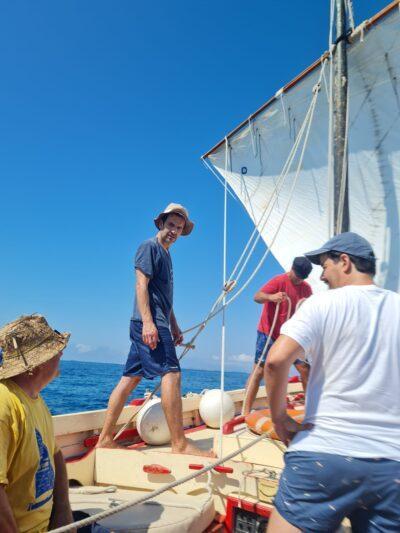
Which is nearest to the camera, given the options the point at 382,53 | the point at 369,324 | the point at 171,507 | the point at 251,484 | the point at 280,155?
the point at 369,324

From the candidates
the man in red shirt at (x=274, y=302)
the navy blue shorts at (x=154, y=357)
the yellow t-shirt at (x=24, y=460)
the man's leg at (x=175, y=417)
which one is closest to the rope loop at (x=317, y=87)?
the man in red shirt at (x=274, y=302)

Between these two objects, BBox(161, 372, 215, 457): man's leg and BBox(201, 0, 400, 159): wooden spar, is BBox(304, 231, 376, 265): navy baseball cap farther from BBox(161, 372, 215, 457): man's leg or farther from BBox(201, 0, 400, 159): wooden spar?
BBox(201, 0, 400, 159): wooden spar

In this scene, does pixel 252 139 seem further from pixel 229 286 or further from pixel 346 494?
pixel 346 494

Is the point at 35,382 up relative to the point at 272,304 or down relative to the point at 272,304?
down

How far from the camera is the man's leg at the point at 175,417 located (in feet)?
10.1

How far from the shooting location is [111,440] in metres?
3.32

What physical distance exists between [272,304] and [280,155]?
10.3 feet

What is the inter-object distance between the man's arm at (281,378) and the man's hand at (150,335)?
1.68 meters

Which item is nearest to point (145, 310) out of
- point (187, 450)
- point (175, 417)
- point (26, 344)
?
point (175, 417)

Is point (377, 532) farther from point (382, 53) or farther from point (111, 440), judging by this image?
point (382, 53)

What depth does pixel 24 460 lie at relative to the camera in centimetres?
154

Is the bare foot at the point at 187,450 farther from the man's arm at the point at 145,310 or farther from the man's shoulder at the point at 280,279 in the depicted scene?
the man's shoulder at the point at 280,279

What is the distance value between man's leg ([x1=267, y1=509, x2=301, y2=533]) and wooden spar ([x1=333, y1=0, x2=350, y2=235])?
3394 millimetres

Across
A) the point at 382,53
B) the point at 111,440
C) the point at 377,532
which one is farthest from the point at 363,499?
the point at 382,53
